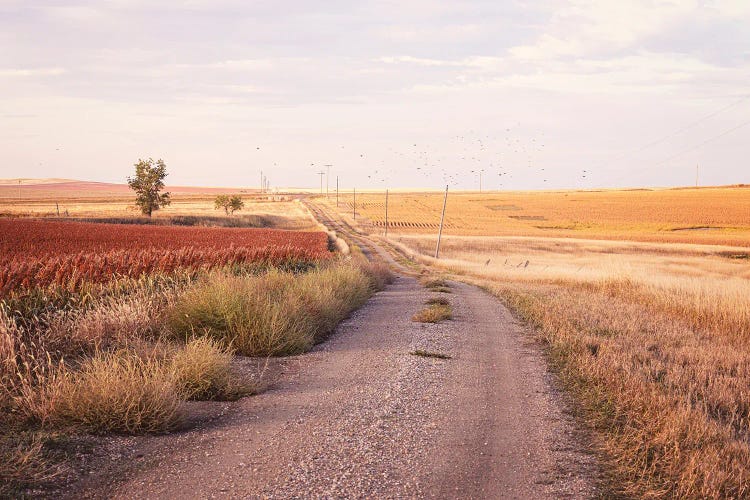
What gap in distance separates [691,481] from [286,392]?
16.5 ft

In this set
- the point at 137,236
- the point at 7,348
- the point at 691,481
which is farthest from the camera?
the point at 137,236

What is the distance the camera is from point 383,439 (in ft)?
23.1

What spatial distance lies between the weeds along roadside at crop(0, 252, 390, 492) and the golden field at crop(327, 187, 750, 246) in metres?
65.2

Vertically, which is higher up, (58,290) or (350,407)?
(58,290)

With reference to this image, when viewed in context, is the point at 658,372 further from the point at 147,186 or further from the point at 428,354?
the point at 147,186

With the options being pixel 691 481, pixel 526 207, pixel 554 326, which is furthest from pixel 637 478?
pixel 526 207

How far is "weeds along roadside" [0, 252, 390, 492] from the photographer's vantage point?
22.2 feet

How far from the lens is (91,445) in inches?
250

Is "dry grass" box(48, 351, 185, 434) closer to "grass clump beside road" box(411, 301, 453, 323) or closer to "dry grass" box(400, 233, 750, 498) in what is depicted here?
"dry grass" box(400, 233, 750, 498)

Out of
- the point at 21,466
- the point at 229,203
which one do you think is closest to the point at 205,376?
the point at 21,466

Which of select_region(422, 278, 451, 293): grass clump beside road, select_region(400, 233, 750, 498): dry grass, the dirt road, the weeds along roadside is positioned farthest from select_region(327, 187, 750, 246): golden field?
the dirt road

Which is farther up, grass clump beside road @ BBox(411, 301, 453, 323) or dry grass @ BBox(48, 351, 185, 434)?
dry grass @ BBox(48, 351, 185, 434)

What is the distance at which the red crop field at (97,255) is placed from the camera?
44.4 feet

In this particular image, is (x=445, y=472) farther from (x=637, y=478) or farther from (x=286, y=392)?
(x=286, y=392)
